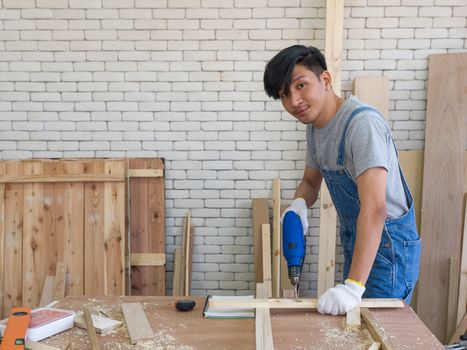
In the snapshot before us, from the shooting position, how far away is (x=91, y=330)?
1.49 metres

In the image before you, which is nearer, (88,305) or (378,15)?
(88,305)

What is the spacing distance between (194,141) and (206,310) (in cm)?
208

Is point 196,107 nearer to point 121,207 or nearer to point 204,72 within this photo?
point 204,72

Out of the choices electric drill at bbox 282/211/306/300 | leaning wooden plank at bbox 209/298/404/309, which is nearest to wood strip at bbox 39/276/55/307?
leaning wooden plank at bbox 209/298/404/309

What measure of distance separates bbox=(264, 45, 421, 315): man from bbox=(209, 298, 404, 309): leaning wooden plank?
0.20 ft

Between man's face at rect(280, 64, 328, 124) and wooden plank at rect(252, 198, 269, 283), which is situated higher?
man's face at rect(280, 64, 328, 124)

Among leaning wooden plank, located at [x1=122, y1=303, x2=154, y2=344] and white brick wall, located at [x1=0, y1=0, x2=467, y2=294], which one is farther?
white brick wall, located at [x1=0, y1=0, x2=467, y2=294]

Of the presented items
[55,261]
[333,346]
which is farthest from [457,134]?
[55,261]

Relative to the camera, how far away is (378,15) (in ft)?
11.3

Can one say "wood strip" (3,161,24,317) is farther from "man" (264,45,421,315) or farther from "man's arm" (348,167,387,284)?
"man's arm" (348,167,387,284)

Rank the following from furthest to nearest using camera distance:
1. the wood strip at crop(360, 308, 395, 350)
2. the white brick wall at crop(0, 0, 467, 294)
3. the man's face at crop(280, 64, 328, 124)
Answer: the white brick wall at crop(0, 0, 467, 294) → the man's face at crop(280, 64, 328, 124) → the wood strip at crop(360, 308, 395, 350)

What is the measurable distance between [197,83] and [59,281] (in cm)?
195

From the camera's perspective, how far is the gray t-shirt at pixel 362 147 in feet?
5.35

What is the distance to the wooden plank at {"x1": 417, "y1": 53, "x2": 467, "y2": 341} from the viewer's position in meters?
3.35
